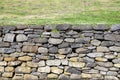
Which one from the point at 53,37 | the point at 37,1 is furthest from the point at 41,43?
the point at 37,1

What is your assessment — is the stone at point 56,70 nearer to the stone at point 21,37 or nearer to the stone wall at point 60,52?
the stone wall at point 60,52

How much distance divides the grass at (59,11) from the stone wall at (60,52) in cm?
85

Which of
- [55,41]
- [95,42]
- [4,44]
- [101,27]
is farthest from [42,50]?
[101,27]

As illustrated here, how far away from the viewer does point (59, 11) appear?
11367 millimetres

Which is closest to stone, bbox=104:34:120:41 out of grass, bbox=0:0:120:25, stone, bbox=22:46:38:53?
grass, bbox=0:0:120:25

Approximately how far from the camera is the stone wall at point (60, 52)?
8.54 meters

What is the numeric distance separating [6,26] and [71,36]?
6.67 feet

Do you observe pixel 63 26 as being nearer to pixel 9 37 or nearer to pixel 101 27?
pixel 101 27

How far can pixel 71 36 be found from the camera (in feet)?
28.5

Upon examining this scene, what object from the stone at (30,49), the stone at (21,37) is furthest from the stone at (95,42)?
the stone at (21,37)

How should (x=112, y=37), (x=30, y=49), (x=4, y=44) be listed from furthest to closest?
(x=4, y=44) < (x=30, y=49) < (x=112, y=37)

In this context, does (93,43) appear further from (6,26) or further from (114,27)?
(6,26)

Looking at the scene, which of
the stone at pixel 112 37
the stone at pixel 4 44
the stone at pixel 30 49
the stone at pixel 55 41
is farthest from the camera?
the stone at pixel 4 44

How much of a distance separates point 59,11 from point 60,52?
305 centimetres
